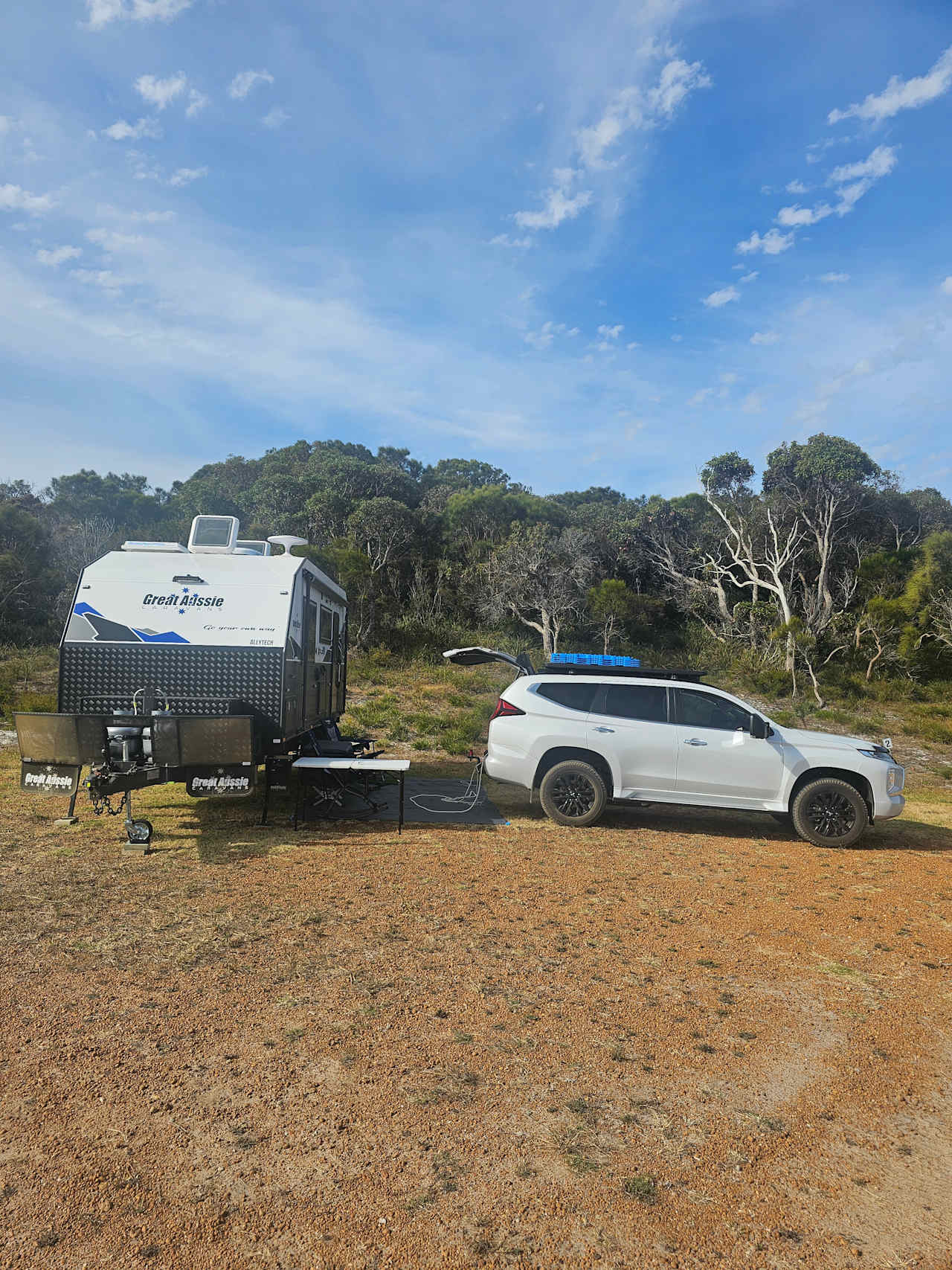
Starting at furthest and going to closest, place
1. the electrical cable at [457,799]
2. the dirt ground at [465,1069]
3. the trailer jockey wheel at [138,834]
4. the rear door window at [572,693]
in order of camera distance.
Result: the electrical cable at [457,799] < the rear door window at [572,693] < the trailer jockey wheel at [138,834] < the dirt ground at [465,1069]

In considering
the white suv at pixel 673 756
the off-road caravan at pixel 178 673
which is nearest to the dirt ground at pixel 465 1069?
A: the off-road caravan at pixel 178 673

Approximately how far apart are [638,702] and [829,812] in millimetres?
2209

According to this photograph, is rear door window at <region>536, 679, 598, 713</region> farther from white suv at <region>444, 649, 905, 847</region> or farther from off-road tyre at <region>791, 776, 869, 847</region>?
off-road tyre at <region>791, 776, 869, 847</region>

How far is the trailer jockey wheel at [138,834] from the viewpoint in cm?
681

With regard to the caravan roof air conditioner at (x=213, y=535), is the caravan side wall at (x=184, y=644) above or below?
below

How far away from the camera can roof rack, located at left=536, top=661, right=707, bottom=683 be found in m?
8.76

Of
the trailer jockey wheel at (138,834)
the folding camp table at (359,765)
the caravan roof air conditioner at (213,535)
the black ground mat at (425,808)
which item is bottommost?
the black ground mat at (425,808)

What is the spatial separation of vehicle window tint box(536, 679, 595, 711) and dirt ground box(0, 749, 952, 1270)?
248 centimetres

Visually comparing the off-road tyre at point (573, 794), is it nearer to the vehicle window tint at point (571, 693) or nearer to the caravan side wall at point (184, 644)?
the vehicle window tint at point (571, 693)

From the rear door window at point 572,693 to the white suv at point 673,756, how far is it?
1 centimetres

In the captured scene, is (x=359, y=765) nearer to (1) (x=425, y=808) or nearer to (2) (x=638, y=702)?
(1) (x=425, y=808)

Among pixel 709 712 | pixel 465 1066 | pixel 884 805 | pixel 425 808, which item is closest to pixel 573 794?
pixel 709 712

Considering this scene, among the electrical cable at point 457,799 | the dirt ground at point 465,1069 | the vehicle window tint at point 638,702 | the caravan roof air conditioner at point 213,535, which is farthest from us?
the electrical cable at point 457,799

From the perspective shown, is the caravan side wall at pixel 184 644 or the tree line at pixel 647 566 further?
the tree line at pixel 647 566
